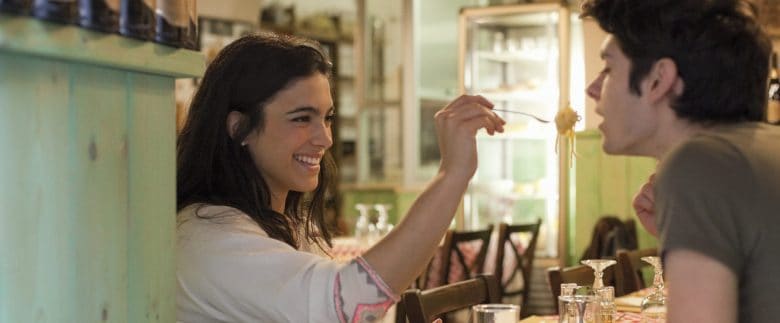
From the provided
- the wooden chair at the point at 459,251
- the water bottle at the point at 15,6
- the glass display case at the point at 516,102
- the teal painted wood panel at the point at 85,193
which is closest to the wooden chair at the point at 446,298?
the teal painted wood panel at the point at 85,193

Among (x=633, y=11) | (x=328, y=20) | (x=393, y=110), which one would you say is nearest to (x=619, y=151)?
(x=633, y=11)

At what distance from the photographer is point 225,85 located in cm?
234

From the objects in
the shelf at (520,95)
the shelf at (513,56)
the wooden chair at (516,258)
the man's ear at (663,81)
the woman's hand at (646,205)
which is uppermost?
the shelf at (513,56)

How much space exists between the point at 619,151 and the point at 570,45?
5.69 metres

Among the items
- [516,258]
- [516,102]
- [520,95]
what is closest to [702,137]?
[516,258]

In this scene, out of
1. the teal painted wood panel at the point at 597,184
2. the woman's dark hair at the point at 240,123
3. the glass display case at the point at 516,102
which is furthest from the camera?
the glass display case at the point at 516,102

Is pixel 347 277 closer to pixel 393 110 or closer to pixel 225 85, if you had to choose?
pixel 225 85

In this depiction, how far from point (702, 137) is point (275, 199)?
1.18m

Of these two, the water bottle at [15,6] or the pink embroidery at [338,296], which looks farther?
the pink embroidery at [338,296]

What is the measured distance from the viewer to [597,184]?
711cm

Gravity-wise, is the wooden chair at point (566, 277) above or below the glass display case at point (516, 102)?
below

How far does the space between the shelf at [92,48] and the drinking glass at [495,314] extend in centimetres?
82

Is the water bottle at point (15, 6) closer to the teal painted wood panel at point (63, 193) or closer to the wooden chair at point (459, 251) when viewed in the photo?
the teal painted wood panel at point (63, 193)

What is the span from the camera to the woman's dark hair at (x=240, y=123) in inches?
91.1
